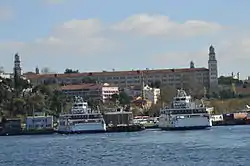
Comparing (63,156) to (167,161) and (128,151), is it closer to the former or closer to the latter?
(128,151)

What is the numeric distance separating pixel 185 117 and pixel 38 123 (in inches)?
1106

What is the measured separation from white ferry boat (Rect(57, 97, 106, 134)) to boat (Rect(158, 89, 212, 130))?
10755 millimetres

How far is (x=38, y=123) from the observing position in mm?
135125

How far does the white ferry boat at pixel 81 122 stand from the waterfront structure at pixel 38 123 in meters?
6.12

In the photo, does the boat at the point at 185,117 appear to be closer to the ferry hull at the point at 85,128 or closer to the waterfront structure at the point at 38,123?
the ferry hull at the point at 85,128

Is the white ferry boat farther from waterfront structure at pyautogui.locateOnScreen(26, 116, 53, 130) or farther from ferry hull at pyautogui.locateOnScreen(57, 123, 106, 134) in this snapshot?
waterfront structure at pyautogui.locateOnScreen(26, 116, 53, 130)

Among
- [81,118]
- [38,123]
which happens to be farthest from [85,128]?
[38,123]

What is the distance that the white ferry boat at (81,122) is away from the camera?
12356 cm

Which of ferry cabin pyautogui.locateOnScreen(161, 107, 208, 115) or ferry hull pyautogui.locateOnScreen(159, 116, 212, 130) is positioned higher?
ferry cabin pyautogui.locateOnScreen(161, 107, 208, 115)

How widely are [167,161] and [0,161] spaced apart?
14474 mm

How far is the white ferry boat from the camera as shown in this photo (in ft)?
405

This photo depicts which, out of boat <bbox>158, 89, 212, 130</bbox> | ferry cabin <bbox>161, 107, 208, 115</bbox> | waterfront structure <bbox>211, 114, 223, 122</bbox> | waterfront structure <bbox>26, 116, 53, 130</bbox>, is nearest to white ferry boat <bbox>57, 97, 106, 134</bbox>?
waterfront structure <bbox>26, 116, 53, 130</bbox>

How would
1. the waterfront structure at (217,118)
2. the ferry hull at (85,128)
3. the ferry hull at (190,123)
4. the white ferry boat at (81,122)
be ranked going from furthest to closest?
the waterfront structure at (217,118) → the white ferry boat at (81,122) → the ferry hull at (85,128) → the ferry hull at (190,123)

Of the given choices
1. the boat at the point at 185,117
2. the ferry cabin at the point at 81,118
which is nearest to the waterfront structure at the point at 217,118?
the boat at the point at 185,117
